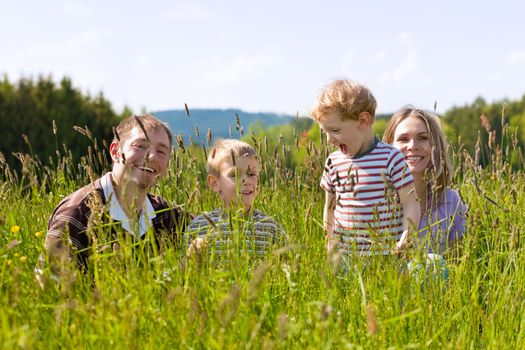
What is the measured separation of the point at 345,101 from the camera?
3873 millimetres

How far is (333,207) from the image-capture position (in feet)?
13.7

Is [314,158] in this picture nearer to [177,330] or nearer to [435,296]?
[435,296]

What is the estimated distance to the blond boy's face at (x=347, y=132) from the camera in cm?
392

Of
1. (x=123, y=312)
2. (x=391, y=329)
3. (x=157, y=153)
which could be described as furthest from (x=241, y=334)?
(x=157, y=153)

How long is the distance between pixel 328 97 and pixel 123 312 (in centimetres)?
224

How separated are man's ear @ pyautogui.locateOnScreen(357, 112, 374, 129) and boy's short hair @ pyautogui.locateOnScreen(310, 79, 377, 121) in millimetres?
21

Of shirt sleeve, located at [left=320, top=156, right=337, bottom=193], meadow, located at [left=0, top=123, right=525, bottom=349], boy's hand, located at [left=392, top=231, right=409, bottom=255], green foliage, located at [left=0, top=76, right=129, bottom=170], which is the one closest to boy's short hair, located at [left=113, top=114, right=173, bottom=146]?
meadow, located at [left=0, top=123, right=525, bottom=349]

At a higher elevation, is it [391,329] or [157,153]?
[157,153]

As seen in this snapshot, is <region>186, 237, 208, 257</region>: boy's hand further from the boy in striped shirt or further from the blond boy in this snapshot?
the boy in striped shirt

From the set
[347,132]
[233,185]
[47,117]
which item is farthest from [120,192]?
[47,117]

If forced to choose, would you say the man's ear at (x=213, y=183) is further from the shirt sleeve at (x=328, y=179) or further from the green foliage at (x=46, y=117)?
the green foliage at (x=46, y=117)

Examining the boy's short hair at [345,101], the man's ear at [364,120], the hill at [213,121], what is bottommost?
the hill at [213,121]

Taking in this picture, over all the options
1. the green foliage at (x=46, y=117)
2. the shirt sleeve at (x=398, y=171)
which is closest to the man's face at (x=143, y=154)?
the shirt sleeve at (x=398, y=171)

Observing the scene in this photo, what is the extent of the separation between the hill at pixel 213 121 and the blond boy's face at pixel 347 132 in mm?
526
